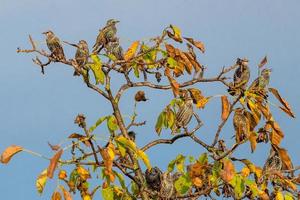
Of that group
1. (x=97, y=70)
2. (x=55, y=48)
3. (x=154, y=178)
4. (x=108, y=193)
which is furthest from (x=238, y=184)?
(x=55, y=48)

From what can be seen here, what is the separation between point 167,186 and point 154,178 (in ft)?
0.61

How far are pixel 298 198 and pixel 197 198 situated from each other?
1294 millimetres

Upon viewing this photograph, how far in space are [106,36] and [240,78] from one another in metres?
2.09

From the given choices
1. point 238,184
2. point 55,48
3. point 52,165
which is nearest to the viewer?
point 52,165

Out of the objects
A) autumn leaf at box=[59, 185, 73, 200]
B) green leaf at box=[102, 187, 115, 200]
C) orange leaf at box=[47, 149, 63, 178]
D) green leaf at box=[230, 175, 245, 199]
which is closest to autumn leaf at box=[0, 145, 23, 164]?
orange leaf at box=[47, 149, 63, 178]

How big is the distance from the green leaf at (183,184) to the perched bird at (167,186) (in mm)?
138

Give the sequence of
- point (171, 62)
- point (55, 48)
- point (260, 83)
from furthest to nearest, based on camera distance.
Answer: point (55, 48) → point (171, 62) → point (260, 83)

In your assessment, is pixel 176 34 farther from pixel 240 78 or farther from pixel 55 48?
pixel 55 48

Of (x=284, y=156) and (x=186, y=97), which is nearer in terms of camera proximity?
(x=284, y=156)

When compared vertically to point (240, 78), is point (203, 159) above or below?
below

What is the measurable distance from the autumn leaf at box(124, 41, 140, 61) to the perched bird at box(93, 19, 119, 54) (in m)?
0.47

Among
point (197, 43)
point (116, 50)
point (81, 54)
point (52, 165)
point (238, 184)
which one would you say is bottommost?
point (52, 165)

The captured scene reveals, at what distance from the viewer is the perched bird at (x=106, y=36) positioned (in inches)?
340

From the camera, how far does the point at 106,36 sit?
8.75 meters
